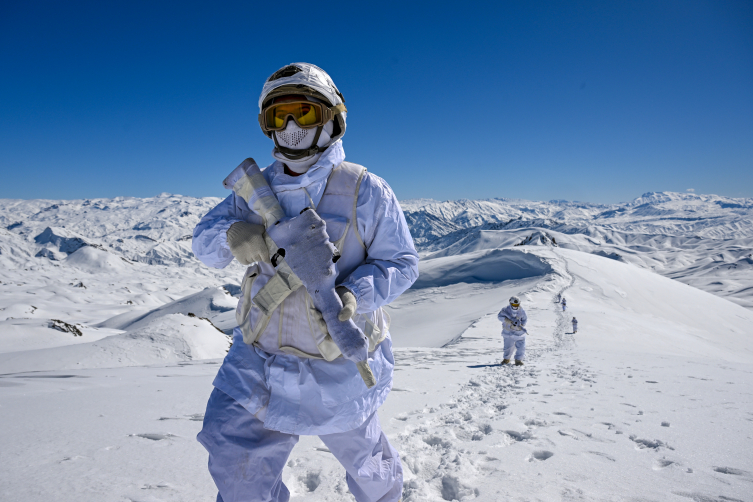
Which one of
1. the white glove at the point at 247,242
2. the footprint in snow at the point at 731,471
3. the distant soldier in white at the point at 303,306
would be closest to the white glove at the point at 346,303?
the distant soldier in white at the point at 303,306

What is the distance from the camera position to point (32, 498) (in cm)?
198

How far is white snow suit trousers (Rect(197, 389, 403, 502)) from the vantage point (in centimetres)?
145

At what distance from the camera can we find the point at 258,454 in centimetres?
149

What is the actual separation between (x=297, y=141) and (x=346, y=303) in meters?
0.85

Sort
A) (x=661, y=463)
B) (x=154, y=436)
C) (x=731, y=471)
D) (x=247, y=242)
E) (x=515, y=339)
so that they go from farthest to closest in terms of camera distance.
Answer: (x=515, y=339) < (x=154, y=436) < (x=661, y=463) < (x=731, y=471) < (x=247, y=242)

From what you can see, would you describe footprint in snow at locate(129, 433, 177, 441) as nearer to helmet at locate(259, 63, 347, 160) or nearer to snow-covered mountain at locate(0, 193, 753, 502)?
snow-covered mountain at locate(0, 193, 753, 502)

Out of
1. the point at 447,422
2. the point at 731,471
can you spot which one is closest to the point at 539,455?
the point at 447,422

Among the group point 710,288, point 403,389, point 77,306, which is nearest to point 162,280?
point 77,306

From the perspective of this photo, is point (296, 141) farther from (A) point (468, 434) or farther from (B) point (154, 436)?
(A) point (468, 434)

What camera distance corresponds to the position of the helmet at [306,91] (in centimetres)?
172

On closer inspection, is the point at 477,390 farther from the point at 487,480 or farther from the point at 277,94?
the point at 277,94

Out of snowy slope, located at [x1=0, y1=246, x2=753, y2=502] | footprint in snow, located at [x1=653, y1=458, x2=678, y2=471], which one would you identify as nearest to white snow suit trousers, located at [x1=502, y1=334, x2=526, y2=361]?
snowy slope, located at [x1=0, y1=246, x2=753, y2=502]

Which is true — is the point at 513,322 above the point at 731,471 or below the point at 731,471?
above

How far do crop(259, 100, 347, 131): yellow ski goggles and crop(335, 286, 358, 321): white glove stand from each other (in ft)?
2.71
